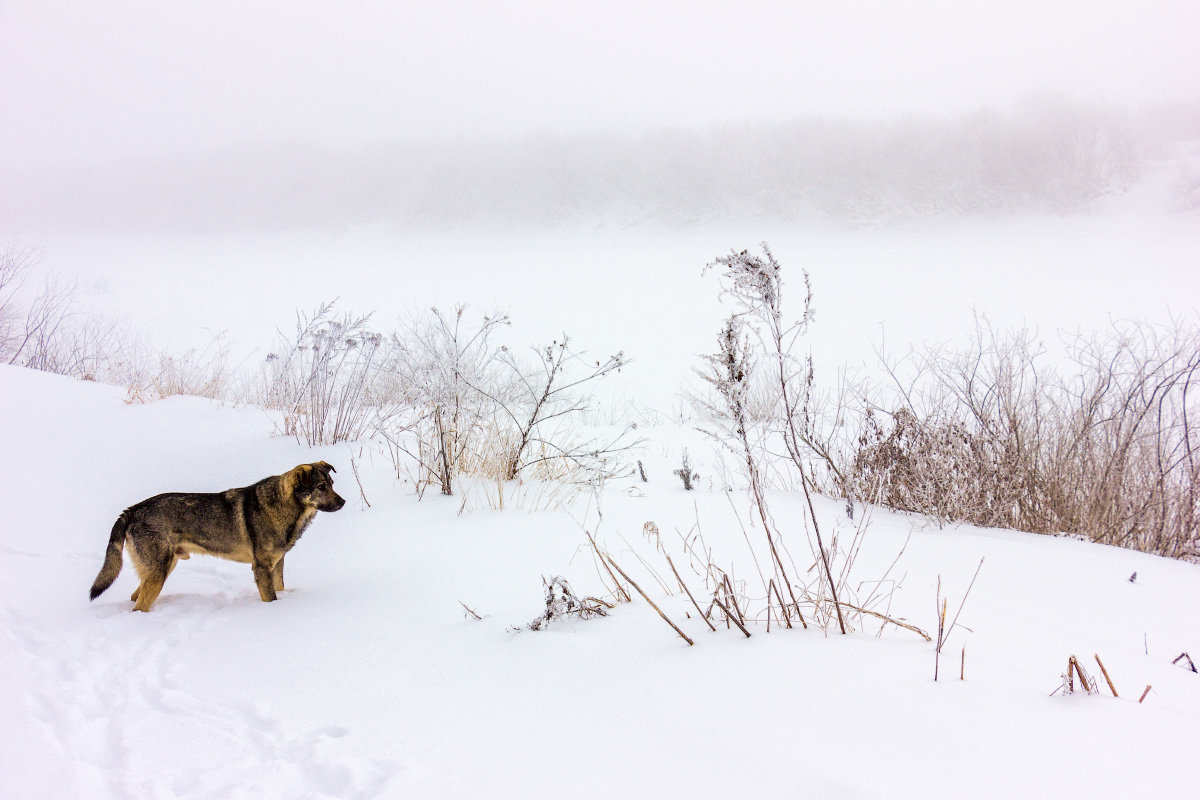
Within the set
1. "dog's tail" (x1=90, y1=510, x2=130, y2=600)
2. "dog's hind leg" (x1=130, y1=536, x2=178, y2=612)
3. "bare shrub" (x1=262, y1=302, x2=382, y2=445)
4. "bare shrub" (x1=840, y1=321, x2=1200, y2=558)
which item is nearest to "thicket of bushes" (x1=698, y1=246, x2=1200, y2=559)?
"bare shrub" (x1=840, y1=321, x2=1200, y2=558)

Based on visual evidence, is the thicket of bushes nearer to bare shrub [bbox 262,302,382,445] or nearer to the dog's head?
the dog's head

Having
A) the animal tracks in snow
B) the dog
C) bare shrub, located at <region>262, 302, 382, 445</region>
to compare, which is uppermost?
bare shrub, located at <region>262, 302, 382, 445</region>

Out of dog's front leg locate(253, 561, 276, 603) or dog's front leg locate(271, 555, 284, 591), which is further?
dog's front leg locate(271, 555, 284, 591)

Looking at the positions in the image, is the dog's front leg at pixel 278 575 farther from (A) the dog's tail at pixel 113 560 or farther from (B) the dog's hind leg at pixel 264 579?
(A) the dog's tail at pixel 113 560

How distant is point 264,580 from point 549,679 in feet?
5.63

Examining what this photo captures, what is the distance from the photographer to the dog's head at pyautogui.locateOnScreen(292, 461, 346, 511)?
8.82 ft

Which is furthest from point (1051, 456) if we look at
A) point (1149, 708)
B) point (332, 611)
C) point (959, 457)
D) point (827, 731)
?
point (332, 611)

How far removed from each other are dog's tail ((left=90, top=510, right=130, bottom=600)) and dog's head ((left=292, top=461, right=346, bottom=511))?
760 millimetres

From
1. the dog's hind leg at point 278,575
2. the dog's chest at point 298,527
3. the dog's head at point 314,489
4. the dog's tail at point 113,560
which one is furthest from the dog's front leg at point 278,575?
the dog's tail at point 113,560

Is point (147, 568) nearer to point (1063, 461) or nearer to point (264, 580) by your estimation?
point (264, 580)

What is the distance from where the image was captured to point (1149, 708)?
4.23ft

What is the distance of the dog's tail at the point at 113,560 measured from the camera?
258 centimetres

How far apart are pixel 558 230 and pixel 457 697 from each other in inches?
3072

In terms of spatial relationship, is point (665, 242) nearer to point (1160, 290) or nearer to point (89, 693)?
point (1160, 290)
